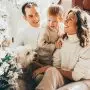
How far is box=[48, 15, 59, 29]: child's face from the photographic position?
7.24ft

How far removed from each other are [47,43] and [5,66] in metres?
0.38

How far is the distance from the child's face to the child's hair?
0.09 feet

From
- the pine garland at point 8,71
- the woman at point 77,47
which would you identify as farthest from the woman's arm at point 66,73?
the pine garland at point 8,71

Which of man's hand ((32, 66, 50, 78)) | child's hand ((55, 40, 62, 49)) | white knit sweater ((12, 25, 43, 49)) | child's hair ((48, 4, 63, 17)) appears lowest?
man's hand ((32, 66, 50, 78))

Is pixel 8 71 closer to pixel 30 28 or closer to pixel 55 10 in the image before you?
pixel 30 28

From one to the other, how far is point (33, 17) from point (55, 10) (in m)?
0.17

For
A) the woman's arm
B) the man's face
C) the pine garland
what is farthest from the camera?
the woman's arm

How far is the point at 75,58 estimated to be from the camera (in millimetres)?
2266

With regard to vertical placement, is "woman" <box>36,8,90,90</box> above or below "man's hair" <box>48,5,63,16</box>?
below

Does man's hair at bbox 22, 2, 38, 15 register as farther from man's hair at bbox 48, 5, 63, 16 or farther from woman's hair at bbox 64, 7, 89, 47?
woman's hair at bbox 64, 7, 89, 47

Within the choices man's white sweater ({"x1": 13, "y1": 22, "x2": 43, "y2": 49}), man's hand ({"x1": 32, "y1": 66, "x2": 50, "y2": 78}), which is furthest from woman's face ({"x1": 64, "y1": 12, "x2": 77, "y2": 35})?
man's hand ({"x1": 32, "y1": 66, "x2": 50, "y2": 78})

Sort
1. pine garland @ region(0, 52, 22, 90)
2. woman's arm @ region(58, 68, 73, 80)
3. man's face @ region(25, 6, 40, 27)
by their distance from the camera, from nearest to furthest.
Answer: pine garland @ region(0, 52, 22, 90) < man's face @ region(25, 6, 40, 27) < woman's arm @ region(58, 68, 73, 80)

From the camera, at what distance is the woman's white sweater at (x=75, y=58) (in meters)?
2.25

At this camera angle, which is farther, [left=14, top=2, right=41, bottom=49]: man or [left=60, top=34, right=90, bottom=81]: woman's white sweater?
[left=60, top=34, right=90, bottom=81]: woman's white sweater
